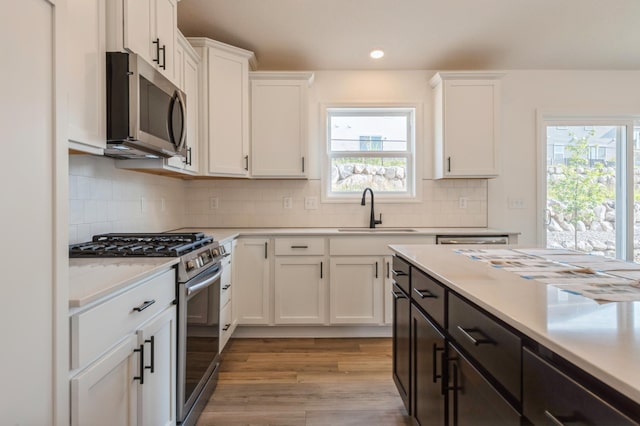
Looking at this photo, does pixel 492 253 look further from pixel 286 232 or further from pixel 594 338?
pixel 286 232

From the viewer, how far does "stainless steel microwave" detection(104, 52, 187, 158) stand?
1.58m

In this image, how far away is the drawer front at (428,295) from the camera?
130 centimetres

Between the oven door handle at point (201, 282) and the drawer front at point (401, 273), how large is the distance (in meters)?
1.05

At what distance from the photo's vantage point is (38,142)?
758 mm

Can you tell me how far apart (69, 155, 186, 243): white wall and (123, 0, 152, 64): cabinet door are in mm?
653

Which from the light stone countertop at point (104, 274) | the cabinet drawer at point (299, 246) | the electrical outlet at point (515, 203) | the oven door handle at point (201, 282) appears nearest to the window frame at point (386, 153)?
the cabinet drawer at point (299, 246)

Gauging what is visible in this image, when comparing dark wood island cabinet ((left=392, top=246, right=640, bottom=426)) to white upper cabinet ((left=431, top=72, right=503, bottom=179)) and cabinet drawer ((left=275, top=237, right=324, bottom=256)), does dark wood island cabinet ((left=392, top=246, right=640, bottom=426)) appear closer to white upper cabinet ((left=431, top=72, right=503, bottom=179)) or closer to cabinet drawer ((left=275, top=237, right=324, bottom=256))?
cabinet drawer ((left=275, top=237, right=324, bottom=256))

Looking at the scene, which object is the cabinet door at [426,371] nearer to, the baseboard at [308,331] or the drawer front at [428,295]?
the drawer front at [428,295]

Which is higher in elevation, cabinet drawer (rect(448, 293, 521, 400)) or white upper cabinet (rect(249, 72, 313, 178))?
white upper cabinet (rect(249, 72, 313, 178))

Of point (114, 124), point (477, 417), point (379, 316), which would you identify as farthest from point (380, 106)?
point (477, 417)

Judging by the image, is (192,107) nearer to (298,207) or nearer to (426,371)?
(298,207)

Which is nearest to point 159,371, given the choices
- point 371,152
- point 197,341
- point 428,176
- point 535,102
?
point 197,341

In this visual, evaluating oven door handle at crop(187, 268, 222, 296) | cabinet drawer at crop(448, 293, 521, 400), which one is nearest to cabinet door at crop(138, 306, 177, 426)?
oven door handle at crop(187, 268, 222, 296)

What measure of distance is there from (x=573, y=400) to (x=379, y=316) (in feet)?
7.96
